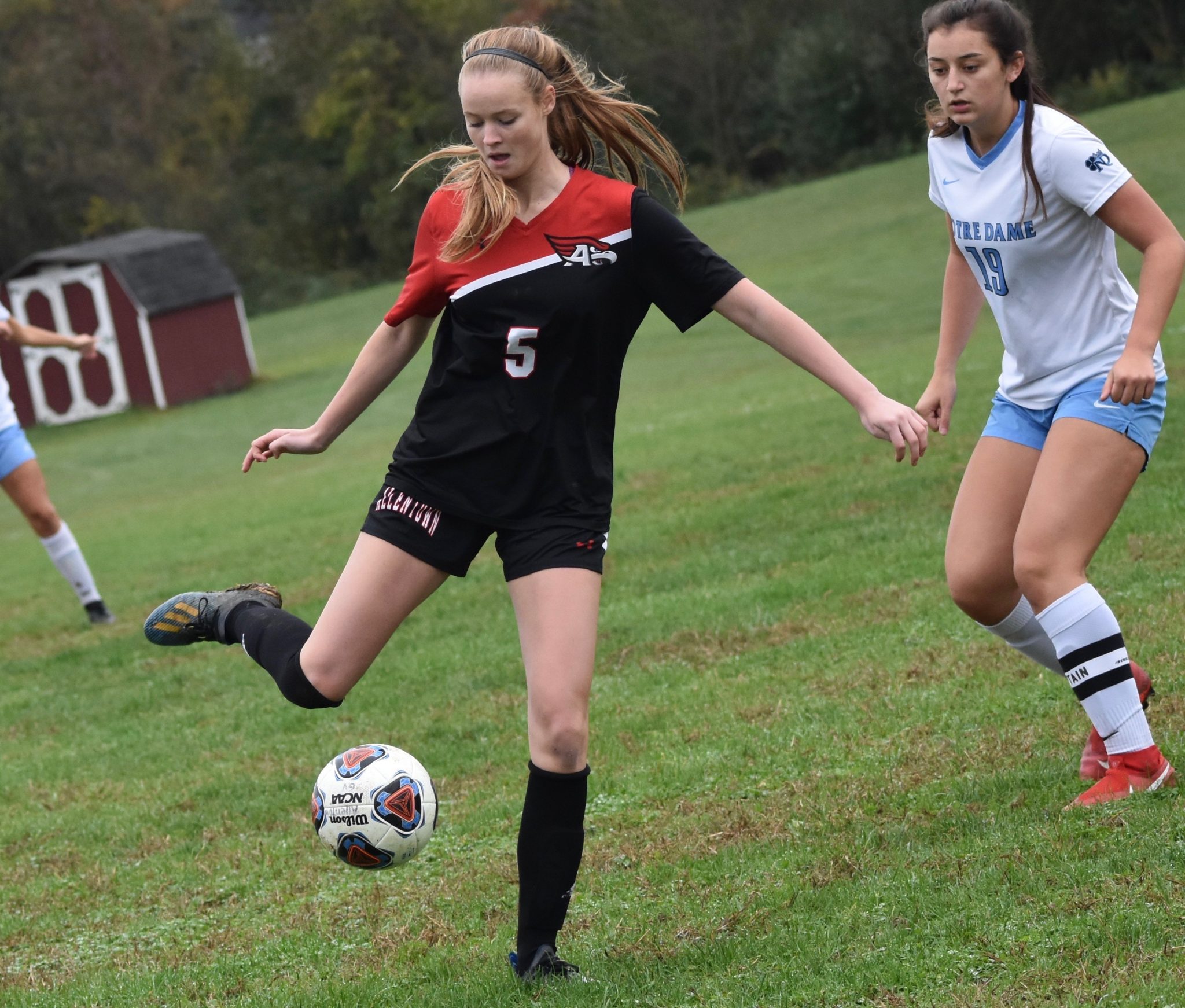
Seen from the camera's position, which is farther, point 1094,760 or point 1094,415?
point 1094,760

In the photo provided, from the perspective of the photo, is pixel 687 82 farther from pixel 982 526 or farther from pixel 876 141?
pixel 982 526

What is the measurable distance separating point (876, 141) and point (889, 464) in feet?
147

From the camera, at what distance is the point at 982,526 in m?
4.72

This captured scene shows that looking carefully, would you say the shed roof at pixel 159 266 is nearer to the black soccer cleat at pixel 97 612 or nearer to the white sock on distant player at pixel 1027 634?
the black soccer cleat at pixel 97 612

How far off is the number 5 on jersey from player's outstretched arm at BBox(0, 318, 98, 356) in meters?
6.41

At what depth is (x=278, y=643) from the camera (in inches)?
175

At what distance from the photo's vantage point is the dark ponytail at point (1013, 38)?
4.39 m

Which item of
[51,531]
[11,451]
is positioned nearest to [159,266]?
[51,531]

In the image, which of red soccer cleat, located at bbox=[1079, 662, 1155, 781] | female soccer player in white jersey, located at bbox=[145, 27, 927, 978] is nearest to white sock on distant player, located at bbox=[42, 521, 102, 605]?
female soccer player in white jersey, located at bbox=[145, 27, 927, 978]

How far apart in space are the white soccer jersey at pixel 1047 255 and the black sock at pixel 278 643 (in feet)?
7.56

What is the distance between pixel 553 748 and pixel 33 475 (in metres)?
6.95

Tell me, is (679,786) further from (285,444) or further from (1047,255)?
(1047,255)

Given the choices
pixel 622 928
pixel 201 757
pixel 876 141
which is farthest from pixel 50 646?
pixel 876 141

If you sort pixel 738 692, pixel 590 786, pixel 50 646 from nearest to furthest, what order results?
pixel 590 786 → pixel 738 692 → pixel 50 646
